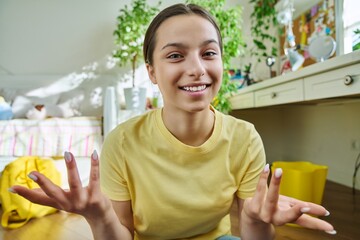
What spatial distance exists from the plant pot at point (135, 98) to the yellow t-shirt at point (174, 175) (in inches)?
81.4

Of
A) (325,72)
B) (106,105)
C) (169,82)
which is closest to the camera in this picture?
(169,82)

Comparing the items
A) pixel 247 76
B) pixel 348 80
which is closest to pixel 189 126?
pixel 348 80

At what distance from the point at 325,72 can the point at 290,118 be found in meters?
1.98

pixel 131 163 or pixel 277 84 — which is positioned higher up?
pixel 277 84

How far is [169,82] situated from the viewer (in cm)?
70

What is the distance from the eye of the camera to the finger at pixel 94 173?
1.58 ft

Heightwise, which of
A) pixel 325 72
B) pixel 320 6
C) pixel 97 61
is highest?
pixel 320 6

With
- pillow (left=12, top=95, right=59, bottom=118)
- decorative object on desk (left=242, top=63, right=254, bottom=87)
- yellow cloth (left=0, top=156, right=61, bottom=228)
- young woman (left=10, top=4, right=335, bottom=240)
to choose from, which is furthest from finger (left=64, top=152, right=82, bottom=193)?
pillow (left=12, top=95, right=59, bottom=118)

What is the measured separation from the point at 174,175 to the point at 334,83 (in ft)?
2.78

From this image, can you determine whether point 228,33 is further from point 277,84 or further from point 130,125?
point 130,125

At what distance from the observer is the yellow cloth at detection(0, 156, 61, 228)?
1.60 meters

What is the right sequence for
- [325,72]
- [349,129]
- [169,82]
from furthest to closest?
[349,129] < [325,72] < [169,82]

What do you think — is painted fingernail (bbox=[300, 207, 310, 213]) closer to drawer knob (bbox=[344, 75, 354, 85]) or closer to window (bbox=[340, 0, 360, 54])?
drawer knob (bbox=[344, 75, 354, 85])

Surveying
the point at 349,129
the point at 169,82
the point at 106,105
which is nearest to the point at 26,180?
the point at 106,105
